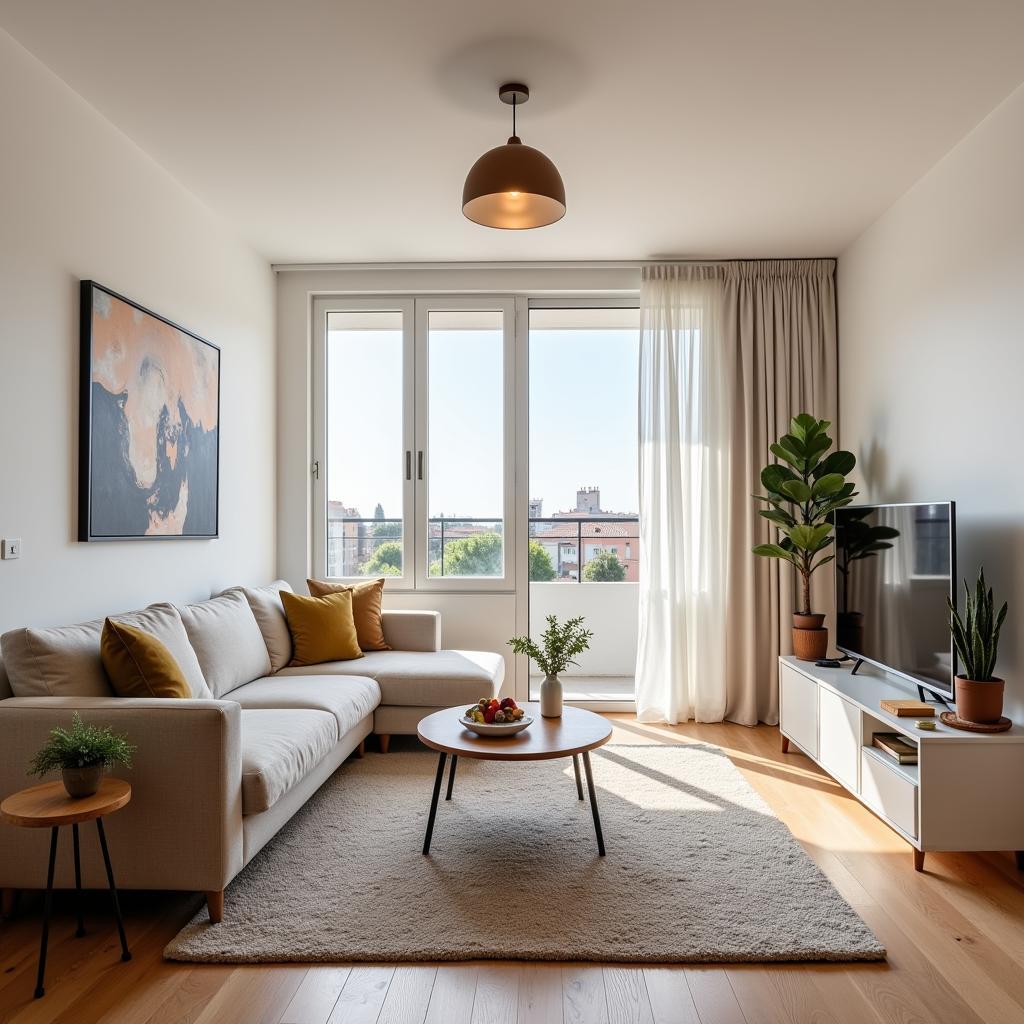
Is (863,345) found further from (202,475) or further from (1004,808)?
Result: (202,475)

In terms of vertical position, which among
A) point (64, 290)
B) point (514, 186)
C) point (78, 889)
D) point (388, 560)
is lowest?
point (78, 889)

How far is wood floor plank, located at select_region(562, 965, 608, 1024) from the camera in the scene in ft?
6.59

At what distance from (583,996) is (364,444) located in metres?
3.80

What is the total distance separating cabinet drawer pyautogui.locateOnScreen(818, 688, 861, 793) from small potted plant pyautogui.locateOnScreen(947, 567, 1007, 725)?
0.51 meters

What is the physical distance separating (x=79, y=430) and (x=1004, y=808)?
3.56 m

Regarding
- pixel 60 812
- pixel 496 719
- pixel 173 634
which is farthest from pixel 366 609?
pixel 60 812

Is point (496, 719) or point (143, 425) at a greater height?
point (143, 425)

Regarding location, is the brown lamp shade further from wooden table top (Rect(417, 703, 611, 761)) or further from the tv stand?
the tv stand

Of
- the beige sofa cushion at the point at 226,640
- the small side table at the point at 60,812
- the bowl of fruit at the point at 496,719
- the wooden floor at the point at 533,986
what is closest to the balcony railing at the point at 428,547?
the beige sofa cushion at the point at 226,640

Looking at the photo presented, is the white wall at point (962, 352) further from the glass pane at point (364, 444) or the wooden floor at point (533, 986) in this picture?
the glass pane at point (364, 444)

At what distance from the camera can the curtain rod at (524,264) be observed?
16.7 feet

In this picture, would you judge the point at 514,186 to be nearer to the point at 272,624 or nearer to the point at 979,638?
the point at 979,638

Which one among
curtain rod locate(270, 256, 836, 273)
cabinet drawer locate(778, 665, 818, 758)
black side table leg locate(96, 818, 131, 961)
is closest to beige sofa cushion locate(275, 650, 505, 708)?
cabinet drawer locate(778, 665, 818, 758)

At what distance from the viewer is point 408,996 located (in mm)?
2102
